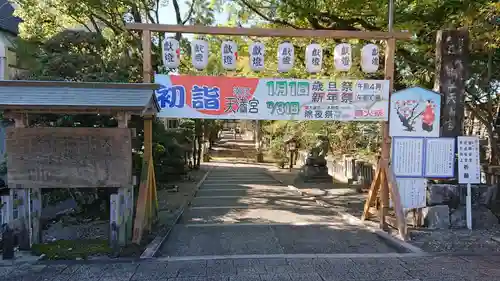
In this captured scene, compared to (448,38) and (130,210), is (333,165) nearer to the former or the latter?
(448,38)

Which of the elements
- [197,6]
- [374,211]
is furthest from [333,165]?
[374,211]

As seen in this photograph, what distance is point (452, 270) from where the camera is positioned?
6098mm

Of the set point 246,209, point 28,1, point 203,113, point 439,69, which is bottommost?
point 246,209

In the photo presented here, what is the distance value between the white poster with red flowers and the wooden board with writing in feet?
17.5

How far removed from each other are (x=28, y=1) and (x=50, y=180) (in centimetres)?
1080

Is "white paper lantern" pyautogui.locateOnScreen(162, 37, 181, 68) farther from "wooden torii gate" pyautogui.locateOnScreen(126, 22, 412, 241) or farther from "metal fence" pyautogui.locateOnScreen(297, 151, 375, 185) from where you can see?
"metal fence" pyautogui.locateOnScreen(297, 151, 375, 185)

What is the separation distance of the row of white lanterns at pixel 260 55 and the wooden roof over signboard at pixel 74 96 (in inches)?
60.4

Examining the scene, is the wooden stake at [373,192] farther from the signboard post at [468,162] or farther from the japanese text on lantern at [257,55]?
the japanese text on lantern at [257,55]

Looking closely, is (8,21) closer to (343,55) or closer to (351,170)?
(343,55)

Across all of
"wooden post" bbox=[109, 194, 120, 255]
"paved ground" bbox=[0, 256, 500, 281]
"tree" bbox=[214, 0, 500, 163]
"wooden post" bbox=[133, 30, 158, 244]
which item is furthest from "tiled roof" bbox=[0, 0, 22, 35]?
"paved ground" bbox=[0, 256, 500, 281]

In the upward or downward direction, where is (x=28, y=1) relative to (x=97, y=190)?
upward

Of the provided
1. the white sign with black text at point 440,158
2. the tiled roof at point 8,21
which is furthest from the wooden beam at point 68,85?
the tiled roof at point 8,21

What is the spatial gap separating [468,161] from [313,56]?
3930 millimetres

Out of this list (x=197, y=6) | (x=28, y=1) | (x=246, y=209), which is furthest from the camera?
(x=197, y=6)
